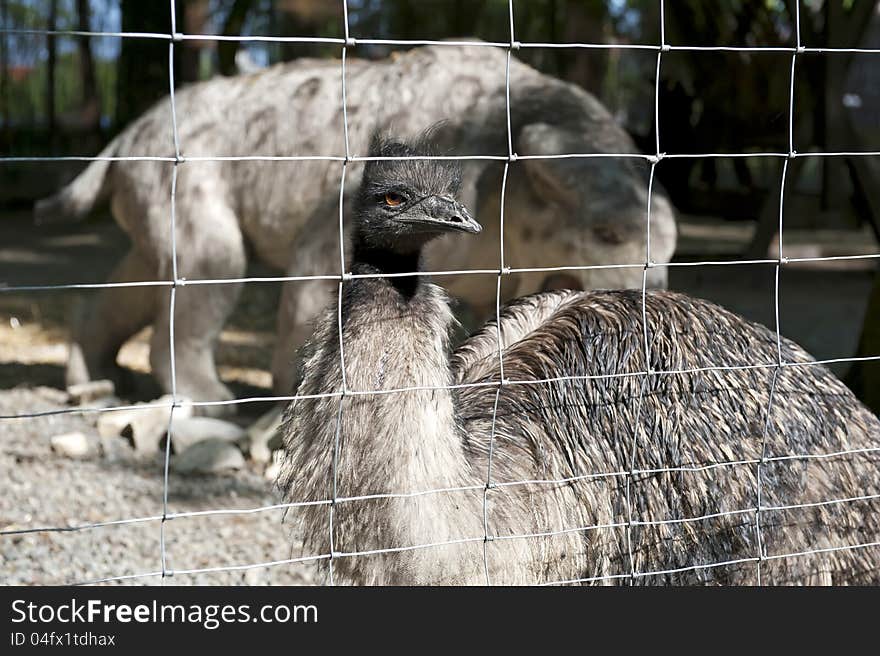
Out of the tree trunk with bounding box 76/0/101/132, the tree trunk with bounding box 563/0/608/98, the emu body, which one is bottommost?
the emu body

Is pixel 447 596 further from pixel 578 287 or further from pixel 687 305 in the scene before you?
pixel 578 287

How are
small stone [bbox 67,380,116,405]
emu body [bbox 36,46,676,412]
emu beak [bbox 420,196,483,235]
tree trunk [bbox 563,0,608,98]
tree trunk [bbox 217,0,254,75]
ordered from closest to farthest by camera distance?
emu beak [bbox 420,196,483,235] < emu body [bbox 36,46,676,412] < small stone [bbox 67,380,116,405] < tree trunk [bbox 563,0,608,98] < tree trunk [bbox 217,0,254,75]

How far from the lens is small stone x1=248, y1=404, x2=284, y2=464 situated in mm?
5711

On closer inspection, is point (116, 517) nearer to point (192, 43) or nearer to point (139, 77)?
point (192, 43)

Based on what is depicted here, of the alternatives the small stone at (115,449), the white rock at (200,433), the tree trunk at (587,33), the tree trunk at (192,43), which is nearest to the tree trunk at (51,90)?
the tree trunk at (192,43)

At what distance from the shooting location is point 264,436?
578 cm

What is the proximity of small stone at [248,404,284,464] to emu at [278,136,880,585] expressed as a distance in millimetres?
2311

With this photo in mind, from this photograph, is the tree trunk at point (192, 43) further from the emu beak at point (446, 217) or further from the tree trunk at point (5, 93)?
the emu beak at point (446, 217)

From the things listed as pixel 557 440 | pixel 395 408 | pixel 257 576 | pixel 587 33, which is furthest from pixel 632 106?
pixel 395 408

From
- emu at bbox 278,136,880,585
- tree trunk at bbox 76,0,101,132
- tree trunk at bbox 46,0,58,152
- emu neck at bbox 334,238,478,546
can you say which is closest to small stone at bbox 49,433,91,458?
emu at bbox 278,136,880,585

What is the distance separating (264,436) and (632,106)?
53.6 ft

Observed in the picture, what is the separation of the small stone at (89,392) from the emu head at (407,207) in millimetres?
4326

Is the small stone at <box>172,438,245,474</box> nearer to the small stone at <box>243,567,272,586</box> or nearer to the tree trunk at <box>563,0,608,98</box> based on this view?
the small stone at <box>243,567,272,586</box>

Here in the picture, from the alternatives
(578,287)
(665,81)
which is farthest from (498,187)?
(665,81)
